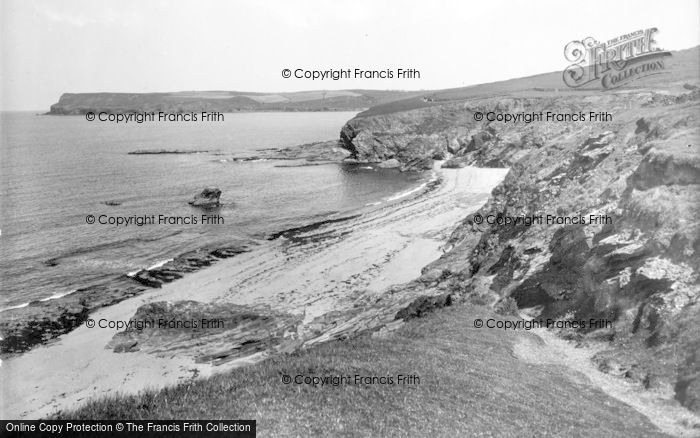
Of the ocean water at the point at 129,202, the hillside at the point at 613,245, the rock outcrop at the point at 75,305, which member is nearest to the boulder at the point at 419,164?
the ocean water at the point at 129,202

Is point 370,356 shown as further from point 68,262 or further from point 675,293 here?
point 68,262

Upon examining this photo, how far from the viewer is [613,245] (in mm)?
25047

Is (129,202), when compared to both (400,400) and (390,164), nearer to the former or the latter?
(390,164)

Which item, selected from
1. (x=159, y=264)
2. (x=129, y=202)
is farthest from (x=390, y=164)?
(x=159, y=264)

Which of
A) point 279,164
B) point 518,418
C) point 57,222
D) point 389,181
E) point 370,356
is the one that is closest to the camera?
point 518,418

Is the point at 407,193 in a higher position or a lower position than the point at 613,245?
lower

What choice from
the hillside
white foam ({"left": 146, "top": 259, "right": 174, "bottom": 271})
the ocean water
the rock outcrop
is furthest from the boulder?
white foam ({"left": 146, "top": 259, "right": 174, "bottom": 271})

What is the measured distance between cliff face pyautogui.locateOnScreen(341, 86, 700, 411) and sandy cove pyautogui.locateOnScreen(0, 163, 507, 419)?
6616 millimetres

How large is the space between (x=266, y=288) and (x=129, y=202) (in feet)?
133

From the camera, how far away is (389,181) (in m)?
91.3

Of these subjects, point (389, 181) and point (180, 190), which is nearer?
point (180, 190)

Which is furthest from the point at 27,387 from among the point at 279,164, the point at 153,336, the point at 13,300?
the point at 279,164

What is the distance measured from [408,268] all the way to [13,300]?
32120 millimetres

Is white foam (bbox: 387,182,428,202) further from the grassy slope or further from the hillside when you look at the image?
the grassy slope
